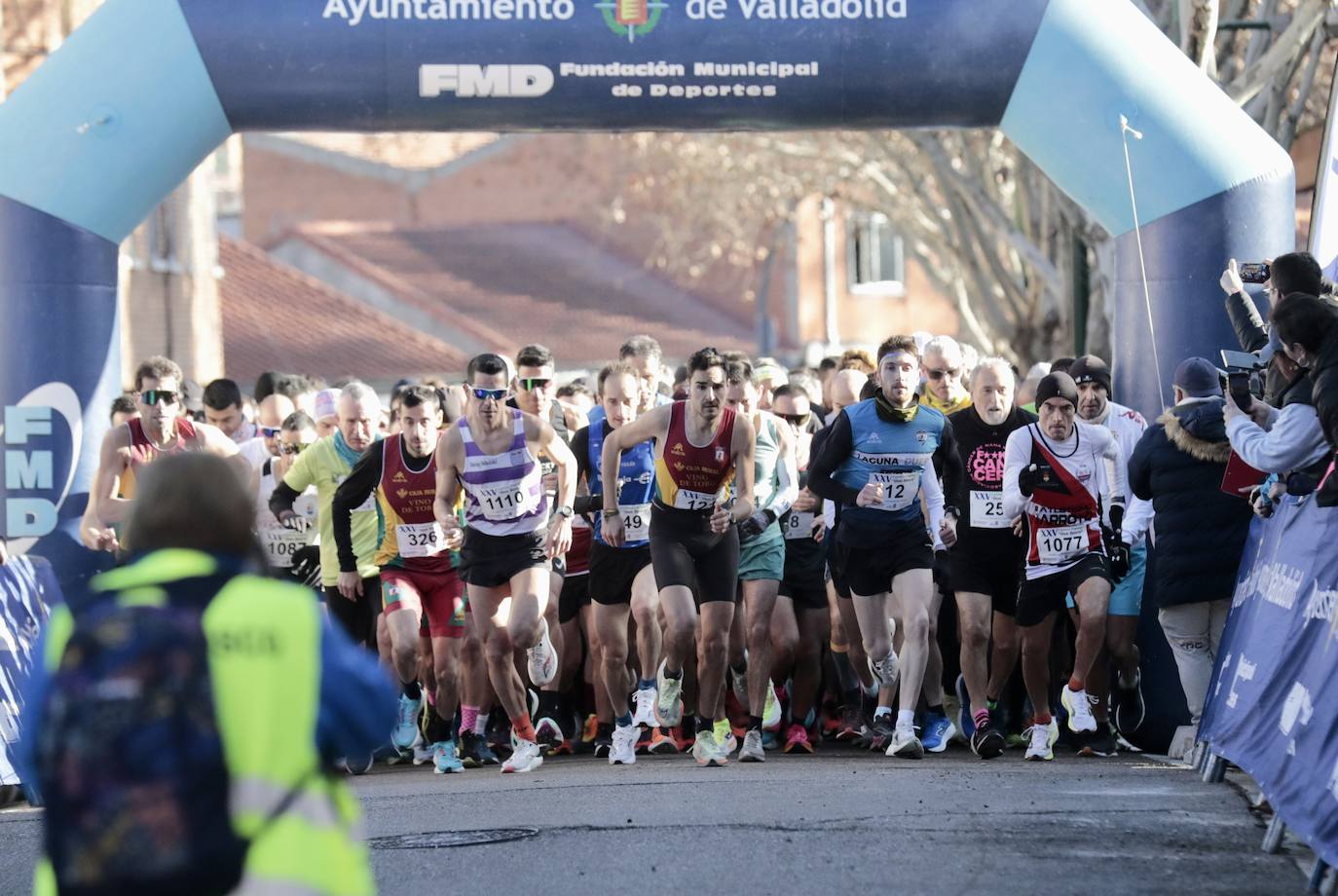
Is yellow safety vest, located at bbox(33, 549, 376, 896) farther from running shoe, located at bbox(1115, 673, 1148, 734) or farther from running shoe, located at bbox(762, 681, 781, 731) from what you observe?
running shoe, located at bbox(1115, 673, 1148, 734)

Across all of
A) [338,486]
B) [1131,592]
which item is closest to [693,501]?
[338,486]

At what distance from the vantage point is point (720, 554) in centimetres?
995

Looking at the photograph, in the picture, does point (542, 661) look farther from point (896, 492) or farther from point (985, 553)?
point (985, 553)

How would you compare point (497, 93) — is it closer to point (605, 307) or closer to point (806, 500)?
point (806, 500)

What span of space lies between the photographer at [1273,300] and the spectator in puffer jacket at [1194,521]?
49cm

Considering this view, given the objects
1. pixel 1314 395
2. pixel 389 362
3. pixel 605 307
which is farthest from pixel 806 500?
pixel 605 307

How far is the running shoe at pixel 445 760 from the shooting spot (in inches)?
406

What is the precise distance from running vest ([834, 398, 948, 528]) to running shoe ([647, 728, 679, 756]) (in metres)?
1.58

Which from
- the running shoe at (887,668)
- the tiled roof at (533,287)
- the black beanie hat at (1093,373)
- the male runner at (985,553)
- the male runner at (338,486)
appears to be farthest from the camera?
the tiled roof at (533,287)

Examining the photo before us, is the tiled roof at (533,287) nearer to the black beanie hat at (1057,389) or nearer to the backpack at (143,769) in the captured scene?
the black beanie hat at (1057,389)

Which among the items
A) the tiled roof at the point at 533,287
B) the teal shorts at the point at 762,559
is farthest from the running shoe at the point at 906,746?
the tiled roof at the point at 533,287

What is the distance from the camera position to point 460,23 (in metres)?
10.4

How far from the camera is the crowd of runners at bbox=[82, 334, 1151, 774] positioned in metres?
9.97

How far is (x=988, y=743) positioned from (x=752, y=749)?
119 centimetres
